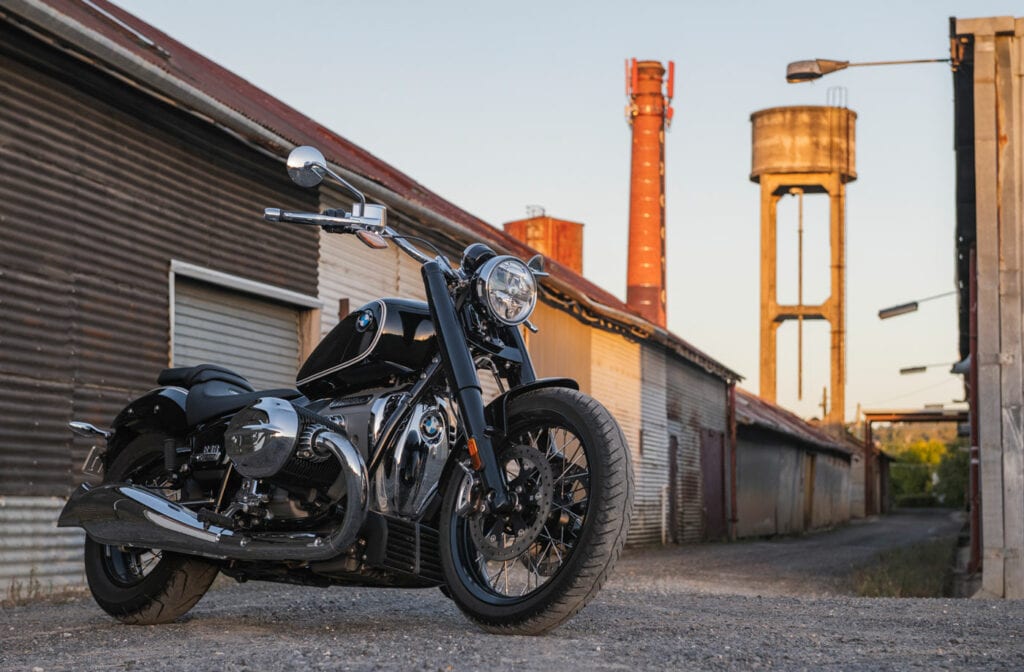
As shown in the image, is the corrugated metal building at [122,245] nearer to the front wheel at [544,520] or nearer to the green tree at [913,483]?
the front wheel at [544,520]

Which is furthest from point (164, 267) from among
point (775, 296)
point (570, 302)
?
point (775, 296)

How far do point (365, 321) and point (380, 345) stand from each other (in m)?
0.13

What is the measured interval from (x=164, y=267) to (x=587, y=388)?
466 inches

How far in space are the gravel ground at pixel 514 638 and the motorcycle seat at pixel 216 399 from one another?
0.92m

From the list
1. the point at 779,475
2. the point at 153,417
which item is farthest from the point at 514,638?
the point at 779,475

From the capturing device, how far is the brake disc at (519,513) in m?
4.78

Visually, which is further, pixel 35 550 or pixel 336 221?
pixel 35 550

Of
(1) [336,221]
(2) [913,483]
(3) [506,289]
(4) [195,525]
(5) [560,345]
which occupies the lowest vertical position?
(2) [913,483]

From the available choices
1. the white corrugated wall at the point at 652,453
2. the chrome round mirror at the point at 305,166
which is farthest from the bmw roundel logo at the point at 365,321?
the white corrugated wall at the point at 652,453

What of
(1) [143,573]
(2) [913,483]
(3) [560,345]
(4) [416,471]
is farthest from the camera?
(2) [913,483]

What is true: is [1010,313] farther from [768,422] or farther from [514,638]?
[768,422]

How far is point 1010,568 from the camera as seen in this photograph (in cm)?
1082

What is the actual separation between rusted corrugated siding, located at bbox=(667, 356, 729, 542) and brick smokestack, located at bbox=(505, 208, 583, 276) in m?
8.86

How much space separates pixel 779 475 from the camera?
37.2 metres
